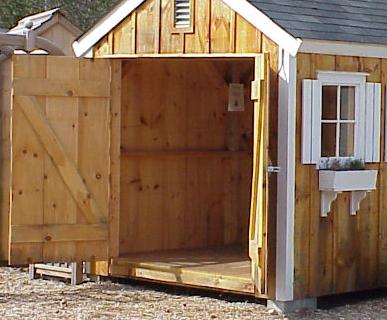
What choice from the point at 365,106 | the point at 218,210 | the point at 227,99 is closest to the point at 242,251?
the point at 218,210

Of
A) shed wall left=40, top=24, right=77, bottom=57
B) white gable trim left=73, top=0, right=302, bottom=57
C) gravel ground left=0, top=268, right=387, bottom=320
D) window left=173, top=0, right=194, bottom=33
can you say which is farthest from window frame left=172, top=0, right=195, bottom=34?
shed wall left=40, top=24, right=77, bottom=57

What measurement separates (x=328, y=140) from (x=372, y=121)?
19.2 inches

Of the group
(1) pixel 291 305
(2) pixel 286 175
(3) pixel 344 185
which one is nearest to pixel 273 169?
(2) pixel 286 175

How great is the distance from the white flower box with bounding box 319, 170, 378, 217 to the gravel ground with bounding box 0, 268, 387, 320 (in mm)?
915

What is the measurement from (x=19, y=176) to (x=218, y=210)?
2949 mm

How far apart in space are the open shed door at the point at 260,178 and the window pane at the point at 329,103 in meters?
0.72

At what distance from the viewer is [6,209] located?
10.6 metres

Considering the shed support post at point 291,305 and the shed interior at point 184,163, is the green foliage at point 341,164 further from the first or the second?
the shed interior at point 184,163

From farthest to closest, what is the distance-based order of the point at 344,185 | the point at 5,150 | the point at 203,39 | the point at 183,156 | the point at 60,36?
the point at 60,36
the point at 183,156
the point at 5,150
the point at 203,39
the point at 344,185

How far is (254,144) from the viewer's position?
910 centimetres

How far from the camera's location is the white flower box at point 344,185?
916cm

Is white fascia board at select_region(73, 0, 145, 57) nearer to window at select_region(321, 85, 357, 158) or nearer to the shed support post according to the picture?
window at select_region(321, 85, 357, 158)

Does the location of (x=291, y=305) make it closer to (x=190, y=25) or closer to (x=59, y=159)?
(x=59, y=159)

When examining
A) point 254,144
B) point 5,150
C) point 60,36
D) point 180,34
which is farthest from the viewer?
point 60,36
